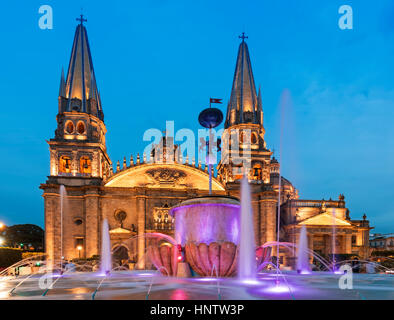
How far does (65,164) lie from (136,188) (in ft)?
31.7

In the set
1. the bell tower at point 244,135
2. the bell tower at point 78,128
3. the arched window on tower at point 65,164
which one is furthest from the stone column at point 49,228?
the bell tower at point 244,135

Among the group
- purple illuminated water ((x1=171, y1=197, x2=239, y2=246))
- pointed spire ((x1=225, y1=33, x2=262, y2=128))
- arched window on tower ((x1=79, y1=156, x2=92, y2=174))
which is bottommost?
purple illuminated water ((x1=171, y1=197, x2=239, y2=246))

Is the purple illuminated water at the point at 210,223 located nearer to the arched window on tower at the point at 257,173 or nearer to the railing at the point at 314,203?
the arched window on tower at the point at 257,173

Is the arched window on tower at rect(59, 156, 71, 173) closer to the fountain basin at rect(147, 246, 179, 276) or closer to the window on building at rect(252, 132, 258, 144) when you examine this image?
the window on building at rect(252, 132, 258, 144)

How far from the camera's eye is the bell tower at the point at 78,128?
3906 centimetres

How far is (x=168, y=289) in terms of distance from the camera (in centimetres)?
942

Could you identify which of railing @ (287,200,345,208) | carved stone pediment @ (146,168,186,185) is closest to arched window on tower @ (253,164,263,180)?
railing @ (287,200,345,208)

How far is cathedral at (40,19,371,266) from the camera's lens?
37.1 meters

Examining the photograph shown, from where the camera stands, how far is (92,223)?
3691 cm

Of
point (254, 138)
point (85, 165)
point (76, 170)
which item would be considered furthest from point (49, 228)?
point (254, 138)

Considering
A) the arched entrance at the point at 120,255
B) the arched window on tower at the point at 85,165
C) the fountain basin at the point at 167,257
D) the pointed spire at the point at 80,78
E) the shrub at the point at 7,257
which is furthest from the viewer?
the pointed spire at the point at 80,78

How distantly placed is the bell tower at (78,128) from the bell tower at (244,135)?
16322 mm

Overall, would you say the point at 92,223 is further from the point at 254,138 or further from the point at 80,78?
the point at 254,138

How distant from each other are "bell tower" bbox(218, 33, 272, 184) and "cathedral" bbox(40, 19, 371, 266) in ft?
0.46
